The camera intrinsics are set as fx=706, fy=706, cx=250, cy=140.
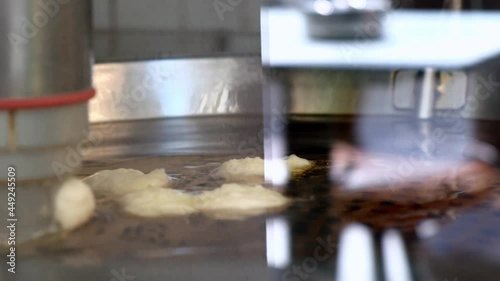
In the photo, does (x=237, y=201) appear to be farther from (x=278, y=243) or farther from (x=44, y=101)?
(x=44, y=101)

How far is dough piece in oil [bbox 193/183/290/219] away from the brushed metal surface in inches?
7.7

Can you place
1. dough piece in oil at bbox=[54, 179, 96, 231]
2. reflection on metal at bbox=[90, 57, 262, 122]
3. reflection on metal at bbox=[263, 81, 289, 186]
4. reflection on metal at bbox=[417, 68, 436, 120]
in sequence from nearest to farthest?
dough piece in oil at bbox=[54, 179, 96, 231]
reflection on metal at bbox=[263, 81, 289, 186]
reflection on metal at bbox=[90, 57, 262, 122]
reflection on metal at bbox=[417, 68, 436, 120]

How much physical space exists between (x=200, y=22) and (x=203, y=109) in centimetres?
32

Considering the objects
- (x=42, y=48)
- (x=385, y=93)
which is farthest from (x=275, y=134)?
(x=42, y=48)

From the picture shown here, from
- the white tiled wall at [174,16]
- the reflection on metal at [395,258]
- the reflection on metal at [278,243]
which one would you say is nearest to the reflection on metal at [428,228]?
the reflection on metal at [395,258]

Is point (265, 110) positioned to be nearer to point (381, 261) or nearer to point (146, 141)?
point (146, 141)

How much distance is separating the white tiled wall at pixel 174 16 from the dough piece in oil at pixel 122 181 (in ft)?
2.27

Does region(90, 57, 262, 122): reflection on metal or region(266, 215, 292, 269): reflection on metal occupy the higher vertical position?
region(90, 57, 262, 122): reflection on metal

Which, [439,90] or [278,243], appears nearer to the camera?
[278,243]

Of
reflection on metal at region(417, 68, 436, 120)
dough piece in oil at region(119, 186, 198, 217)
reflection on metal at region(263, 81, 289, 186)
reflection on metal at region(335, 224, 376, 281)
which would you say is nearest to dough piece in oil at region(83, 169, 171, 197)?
dough piece in oil at region(119, 186, 198, 217)

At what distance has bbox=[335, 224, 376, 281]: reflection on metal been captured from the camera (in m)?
0.58

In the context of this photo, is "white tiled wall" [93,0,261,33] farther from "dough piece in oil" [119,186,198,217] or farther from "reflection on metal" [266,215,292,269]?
"reflection on metal" [266,215,292,269]

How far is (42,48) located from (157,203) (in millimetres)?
226

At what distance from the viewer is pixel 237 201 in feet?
2.60
